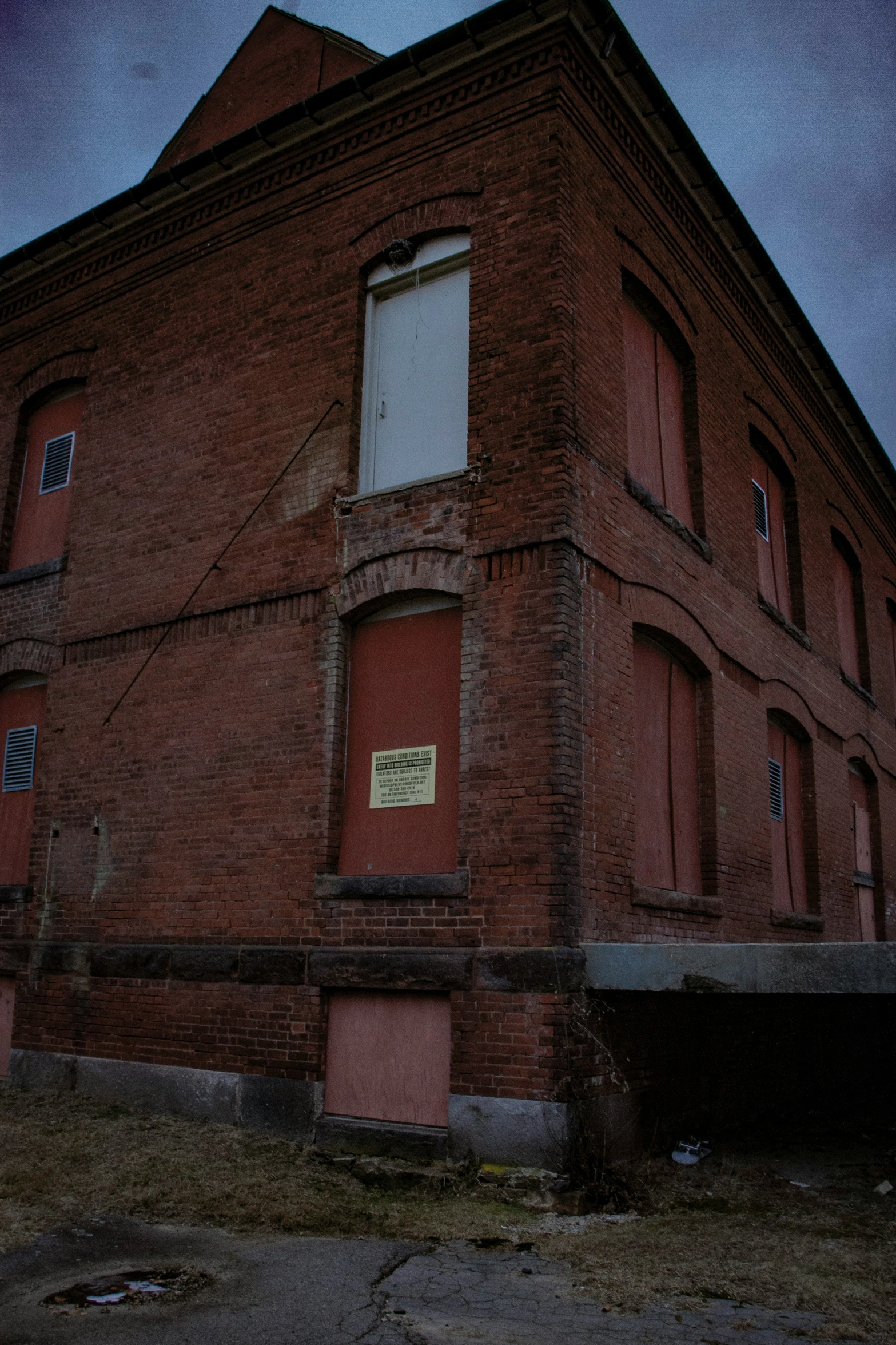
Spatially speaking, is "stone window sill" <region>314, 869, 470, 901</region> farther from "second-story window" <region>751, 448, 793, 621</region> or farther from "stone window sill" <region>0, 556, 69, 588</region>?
"second-story window" <region>751, 448, 793, 621</region>

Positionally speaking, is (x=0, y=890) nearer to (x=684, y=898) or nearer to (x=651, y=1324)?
(x=684, y=898)

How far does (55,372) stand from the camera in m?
12.2

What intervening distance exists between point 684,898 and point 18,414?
907cm

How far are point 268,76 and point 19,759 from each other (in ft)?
26.3

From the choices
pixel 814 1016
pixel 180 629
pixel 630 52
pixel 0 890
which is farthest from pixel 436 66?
pixel 814 1016

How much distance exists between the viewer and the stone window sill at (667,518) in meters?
9.30

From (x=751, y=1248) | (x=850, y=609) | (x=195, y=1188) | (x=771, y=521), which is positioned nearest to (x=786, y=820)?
(x=771, y=521)

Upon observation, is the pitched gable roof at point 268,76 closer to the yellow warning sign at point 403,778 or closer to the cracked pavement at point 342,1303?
the yellow warning sign at point 403,778

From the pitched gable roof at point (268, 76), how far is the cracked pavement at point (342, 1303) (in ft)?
34.9

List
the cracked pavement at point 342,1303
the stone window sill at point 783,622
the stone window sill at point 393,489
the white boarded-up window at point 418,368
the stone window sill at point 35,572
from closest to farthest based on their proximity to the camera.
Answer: the cracked pavement at point 342,1303
the stone window sill at point 393,489
the white boarded-up window at point 418,368
the stone window sill at point 35,572
the stone window sill at point 783,622

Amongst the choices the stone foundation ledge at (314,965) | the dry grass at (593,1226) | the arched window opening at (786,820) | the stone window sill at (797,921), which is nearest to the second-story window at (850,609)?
the arched window opening at (786,820)

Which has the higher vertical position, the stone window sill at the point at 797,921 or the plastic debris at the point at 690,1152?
the stone window sill at the point at 797,921

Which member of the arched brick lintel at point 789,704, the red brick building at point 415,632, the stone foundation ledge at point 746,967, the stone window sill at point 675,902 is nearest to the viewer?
the stone foundation ledge at point 746,967

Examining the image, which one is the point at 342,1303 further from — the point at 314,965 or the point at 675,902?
the point at 675,902
